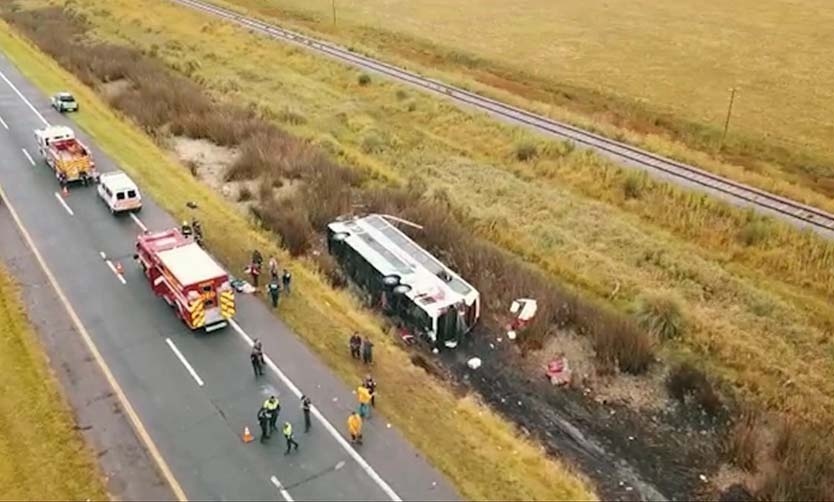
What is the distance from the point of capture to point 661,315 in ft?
110

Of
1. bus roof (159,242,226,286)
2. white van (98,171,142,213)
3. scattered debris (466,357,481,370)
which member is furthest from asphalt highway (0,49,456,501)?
scattered debris (466,357,481,370)

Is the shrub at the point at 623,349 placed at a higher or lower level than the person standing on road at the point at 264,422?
lower

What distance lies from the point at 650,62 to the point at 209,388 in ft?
207

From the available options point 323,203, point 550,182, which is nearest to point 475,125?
point 550,182

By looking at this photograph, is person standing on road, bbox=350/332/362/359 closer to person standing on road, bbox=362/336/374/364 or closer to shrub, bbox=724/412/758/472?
person standing on road, bbox=362/336/374/364

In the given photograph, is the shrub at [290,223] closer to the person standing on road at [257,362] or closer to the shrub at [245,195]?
the shrub at [245,195]

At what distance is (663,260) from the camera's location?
38.9 metres

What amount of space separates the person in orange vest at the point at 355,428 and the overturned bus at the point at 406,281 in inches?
265

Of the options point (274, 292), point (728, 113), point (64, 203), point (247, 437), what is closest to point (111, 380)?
point (247, 437)

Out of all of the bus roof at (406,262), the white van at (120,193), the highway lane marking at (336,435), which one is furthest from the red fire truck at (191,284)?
the white van at (120,193)

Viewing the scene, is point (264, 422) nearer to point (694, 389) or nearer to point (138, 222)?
point (694, 389)

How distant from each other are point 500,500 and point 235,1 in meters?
94.7

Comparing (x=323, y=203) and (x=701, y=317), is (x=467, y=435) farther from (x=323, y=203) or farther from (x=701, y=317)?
(x=323, y=203)

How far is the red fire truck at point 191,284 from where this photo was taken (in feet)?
96.9
